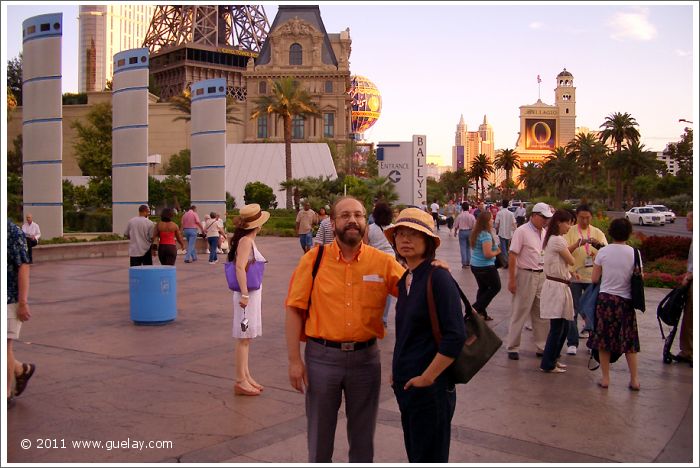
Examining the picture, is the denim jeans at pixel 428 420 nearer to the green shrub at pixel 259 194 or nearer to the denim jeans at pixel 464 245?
the denim jeans at pixel 464 245

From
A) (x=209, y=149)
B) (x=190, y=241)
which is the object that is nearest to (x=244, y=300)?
(x=190, y=241)

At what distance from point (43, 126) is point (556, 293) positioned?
1992cm

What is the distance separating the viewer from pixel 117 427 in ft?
17.1

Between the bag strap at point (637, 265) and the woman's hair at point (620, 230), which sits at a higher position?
the woman's hair at point (620, 230)

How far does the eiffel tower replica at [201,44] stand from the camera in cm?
11056

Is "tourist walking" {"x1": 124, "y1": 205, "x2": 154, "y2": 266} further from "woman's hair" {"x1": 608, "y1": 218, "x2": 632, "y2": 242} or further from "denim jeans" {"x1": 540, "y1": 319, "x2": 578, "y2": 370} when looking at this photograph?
"woman's hair" {"x1": 608, "y1": 218, "x2": 632, "y2": 242}

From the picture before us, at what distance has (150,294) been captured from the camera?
9289 millimetres

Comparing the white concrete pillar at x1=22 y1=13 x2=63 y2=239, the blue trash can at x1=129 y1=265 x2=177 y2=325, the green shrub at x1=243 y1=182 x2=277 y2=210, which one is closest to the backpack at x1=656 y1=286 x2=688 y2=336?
the blue trash can at x1=129 y1=265 x2=177 y2=325

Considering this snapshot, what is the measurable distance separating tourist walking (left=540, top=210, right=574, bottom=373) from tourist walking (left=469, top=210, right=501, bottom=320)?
5.50ft

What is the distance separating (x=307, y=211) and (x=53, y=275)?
7321 mm

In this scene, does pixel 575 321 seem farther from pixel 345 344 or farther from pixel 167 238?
pixel 167 238

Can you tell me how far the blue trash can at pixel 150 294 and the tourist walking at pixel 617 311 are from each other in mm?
5539

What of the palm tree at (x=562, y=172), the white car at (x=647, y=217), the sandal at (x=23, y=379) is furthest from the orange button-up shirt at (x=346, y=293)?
the palm tree at (x=562, y=172)

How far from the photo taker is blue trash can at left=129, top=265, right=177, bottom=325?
365 inches
